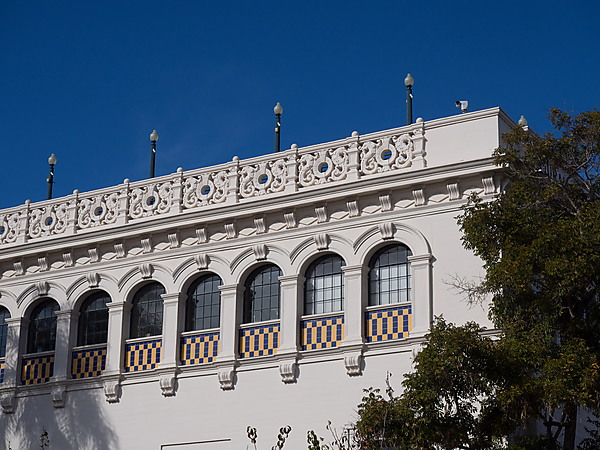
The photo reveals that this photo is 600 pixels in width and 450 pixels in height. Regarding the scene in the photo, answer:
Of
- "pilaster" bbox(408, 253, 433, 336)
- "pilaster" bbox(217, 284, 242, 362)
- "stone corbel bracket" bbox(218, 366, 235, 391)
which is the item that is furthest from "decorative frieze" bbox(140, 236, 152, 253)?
"pilaster" bbox(408, 253, 433, 336)

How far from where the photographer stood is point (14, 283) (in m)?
33.7

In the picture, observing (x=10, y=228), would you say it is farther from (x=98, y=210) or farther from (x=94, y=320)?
(x=94, y=320)

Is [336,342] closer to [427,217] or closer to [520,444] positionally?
[427,217]

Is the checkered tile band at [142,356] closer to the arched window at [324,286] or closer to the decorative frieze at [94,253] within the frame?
the decorative frieze at [94,253]

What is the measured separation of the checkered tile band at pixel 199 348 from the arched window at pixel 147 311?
1147 mm

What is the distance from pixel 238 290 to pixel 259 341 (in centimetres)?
159

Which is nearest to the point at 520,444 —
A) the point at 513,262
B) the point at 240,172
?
the point at 513,262

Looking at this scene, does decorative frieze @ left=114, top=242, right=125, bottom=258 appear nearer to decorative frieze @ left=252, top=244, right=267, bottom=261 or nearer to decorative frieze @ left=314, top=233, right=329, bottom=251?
decorative frieze @ left=252, top=244, right=267, bottom=261

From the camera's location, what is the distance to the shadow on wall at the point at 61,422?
3061 cm

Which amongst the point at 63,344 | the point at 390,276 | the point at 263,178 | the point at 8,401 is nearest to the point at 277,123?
the point at 263,178

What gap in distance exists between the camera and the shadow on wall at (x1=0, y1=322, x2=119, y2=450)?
100 ft

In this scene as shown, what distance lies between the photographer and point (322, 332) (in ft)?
92.7

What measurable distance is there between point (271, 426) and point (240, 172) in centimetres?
711

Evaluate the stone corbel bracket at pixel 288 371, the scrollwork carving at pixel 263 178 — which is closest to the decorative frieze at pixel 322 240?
the scrollwork carving at pixel 263 178
